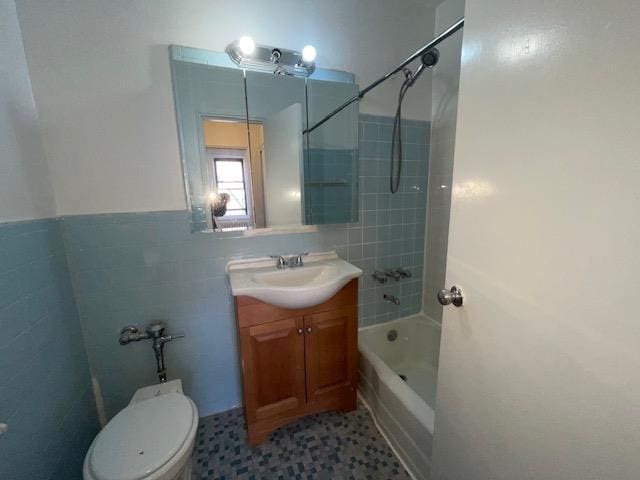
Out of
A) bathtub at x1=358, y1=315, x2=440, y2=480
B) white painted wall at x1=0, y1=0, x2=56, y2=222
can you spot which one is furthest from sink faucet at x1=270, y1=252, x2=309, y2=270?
white painted wall at x1=0, y1=0, x2=56, y2=222

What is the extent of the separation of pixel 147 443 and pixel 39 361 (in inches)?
19.8

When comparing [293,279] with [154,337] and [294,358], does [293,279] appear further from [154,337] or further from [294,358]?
[154,337]

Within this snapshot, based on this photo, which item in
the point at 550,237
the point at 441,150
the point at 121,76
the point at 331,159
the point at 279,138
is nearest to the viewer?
the point at 550,237

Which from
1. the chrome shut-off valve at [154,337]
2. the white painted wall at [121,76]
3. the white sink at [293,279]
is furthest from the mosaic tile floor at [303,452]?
the white painted wall at [121,76]

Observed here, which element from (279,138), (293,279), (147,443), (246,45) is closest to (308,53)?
(246,45)

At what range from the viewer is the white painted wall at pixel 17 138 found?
88 cm

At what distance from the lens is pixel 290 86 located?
1482mm

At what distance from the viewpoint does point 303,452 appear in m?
1.31

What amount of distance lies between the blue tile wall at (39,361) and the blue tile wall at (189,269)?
0.32 feet

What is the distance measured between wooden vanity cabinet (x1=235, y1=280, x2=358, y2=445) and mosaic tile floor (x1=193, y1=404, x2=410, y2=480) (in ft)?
0.31

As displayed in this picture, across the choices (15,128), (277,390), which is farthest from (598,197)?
(15,128)

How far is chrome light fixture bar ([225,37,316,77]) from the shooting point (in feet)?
4.11

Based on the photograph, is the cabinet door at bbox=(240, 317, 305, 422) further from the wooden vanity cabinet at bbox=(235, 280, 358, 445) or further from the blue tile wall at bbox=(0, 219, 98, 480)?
the blue tile wall at bbox=(0, 219, 98, 480)

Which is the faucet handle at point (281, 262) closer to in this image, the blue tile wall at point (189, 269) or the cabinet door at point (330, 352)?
the blue tile wall at point (189, 269)
